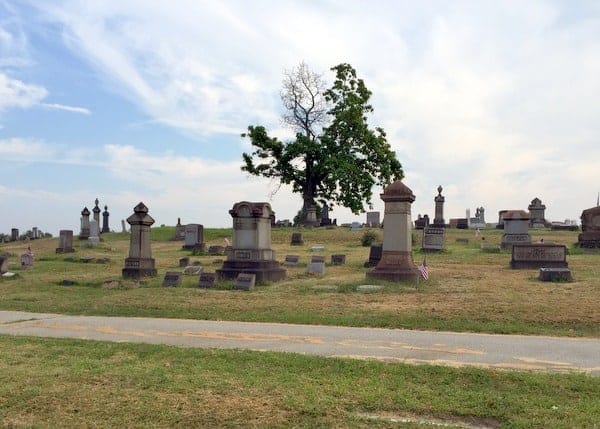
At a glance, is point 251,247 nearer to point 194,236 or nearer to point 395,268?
point 395,268

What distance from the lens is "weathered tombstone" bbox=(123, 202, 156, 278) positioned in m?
18.9

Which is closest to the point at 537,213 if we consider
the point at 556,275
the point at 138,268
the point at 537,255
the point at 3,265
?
the point at 537,255

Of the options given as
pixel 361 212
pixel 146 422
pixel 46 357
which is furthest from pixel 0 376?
pixel 361 212

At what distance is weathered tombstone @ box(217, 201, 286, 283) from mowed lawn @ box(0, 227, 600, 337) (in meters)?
0.72

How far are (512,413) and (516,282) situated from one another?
10694mm

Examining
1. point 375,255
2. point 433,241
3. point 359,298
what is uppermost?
point 433,241

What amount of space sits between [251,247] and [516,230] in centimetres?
1315

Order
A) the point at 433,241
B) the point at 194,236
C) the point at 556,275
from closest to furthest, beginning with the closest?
the point at 556,275, the point at 433,241, the point at 194,236

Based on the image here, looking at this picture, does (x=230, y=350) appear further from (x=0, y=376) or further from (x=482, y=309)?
(x=482, y=309)

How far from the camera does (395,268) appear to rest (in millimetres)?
15586

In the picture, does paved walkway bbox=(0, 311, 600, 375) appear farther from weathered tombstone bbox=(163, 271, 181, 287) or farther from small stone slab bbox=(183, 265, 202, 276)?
small stone slab bbox=(183, 265, 202, 276)

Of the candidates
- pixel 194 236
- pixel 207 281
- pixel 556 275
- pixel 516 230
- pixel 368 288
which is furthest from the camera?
pixel 194 236

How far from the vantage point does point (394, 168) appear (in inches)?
1752

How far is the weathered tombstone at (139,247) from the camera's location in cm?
1891
